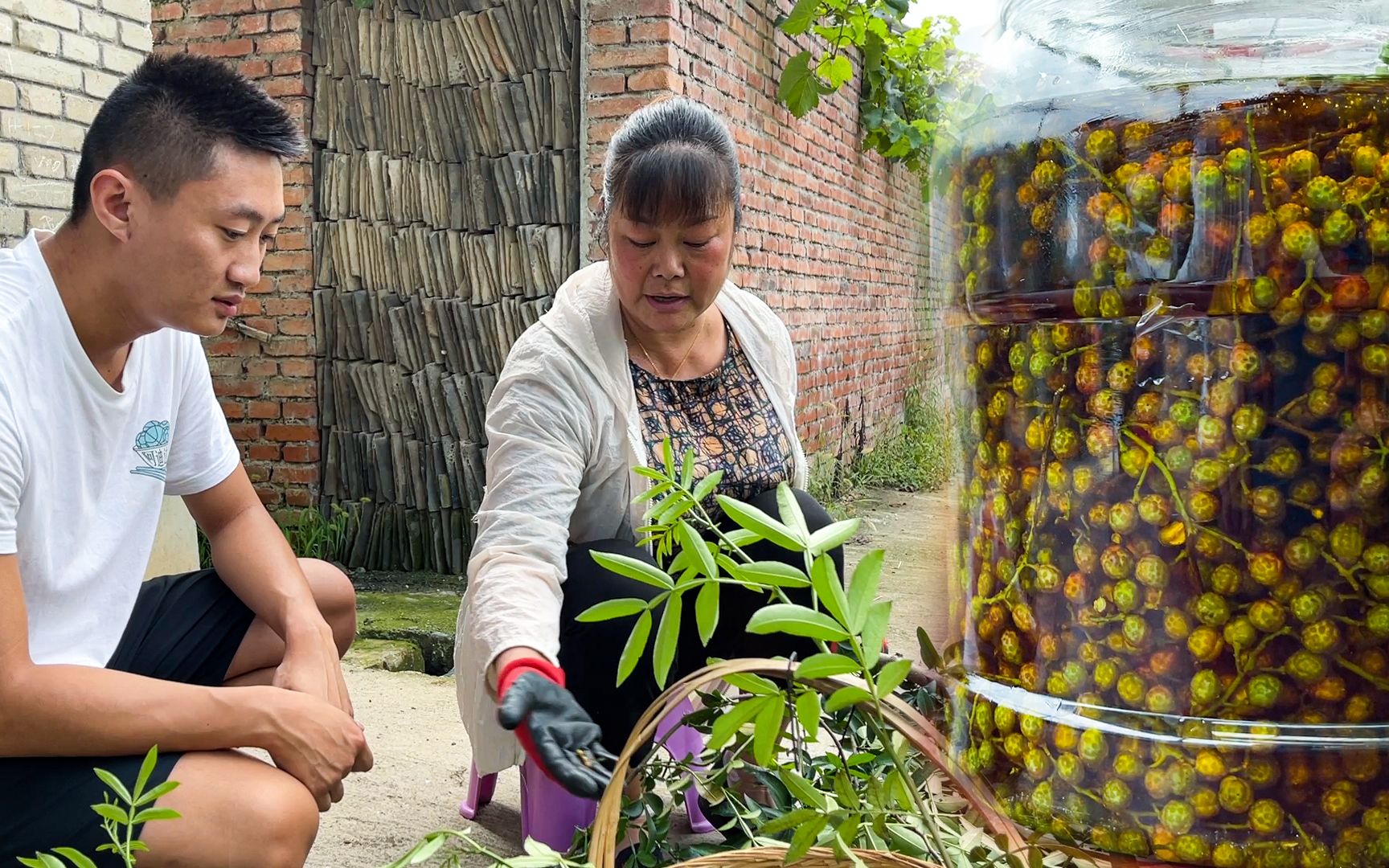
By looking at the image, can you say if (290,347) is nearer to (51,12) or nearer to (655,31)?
(51,12)

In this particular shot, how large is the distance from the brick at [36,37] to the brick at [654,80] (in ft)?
6.10

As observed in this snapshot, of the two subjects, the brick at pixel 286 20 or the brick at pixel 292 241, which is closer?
the brick at pixel 286 20

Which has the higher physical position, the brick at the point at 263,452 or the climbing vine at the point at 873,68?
the climbing vine at the point at 873,68

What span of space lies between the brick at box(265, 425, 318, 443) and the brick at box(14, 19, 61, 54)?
1817 mm

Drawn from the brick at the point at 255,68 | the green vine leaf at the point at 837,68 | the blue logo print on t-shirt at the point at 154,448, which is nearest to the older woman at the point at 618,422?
the blue logo print on t-shirt at the point at 154,448

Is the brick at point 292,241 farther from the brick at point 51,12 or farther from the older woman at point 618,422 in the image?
the older woman at point 618,422

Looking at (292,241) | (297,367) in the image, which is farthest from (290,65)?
(297,367)

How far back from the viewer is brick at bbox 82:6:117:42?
136 inches

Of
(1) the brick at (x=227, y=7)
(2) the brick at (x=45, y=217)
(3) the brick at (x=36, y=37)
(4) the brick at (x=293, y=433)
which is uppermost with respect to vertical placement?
(1) the brick at (x=227, y=7)

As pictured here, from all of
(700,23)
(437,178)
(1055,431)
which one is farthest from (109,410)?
(700,23)

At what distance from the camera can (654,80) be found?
428 cm

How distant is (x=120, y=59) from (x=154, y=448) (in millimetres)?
2251

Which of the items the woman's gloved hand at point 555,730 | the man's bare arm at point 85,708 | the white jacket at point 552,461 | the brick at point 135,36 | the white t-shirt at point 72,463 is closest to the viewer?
the woman's gloved hand at point 555,730

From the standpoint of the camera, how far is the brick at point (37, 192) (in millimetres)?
3257
